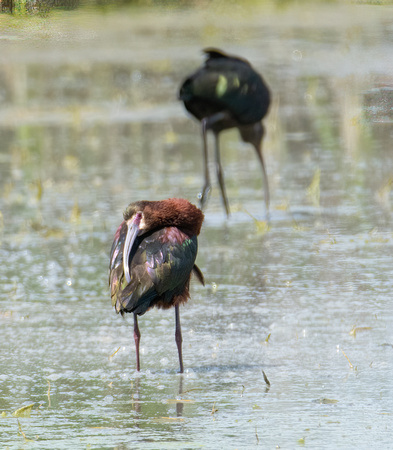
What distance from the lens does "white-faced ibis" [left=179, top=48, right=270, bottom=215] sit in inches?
294

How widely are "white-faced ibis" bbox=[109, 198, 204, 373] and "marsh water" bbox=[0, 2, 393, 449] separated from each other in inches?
10.9

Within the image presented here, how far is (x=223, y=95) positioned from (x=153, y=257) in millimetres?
3153

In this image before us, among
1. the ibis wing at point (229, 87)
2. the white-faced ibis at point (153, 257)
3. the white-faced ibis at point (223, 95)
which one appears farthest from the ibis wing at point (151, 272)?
the ibis wing at point (229, 87)

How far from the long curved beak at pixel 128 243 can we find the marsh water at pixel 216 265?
41 cm

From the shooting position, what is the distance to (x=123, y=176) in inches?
349

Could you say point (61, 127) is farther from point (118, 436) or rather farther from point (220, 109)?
point (118, 436)

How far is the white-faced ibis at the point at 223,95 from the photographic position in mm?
7465

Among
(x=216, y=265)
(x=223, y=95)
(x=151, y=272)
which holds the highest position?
(x=223, y=95)

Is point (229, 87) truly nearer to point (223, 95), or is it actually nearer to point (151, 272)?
point (223, 95)

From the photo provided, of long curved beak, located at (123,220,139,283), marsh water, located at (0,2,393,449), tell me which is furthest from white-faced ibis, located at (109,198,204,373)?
marsh water, located at (0,2,393,449)

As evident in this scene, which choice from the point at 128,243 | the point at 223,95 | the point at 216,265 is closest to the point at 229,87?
the point at 223,95

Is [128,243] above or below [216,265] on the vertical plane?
above

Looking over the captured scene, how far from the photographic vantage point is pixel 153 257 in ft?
14.8

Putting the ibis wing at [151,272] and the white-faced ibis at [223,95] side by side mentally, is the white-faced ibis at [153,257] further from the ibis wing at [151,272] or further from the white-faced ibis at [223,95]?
the white-faced ibis at [223,95]
